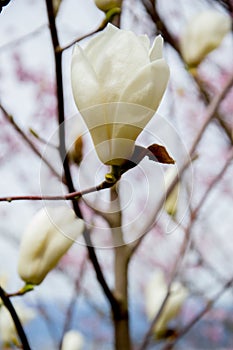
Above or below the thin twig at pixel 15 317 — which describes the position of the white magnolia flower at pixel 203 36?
below

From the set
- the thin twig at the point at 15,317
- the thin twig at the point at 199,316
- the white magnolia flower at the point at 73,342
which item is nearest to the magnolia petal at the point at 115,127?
the thin twig at the point at 15,317

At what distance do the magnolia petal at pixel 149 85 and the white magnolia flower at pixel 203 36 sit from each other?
1.57ft

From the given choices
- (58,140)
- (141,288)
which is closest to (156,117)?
(58,140)

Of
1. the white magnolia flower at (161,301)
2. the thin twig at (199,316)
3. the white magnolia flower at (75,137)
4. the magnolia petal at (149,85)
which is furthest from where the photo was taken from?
the white magnolia flower at (161,301)

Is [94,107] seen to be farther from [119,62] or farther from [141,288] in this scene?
[141,288]

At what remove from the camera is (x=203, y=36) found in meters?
0.82

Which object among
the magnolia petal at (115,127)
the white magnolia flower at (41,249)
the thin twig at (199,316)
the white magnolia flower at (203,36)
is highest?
the magnolia petal at (115,127)

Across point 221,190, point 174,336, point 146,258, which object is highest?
point 174,336

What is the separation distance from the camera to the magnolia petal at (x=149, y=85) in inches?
13.3

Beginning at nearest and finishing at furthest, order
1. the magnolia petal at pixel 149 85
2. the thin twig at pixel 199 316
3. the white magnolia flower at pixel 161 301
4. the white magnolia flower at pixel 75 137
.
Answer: the magnolia petal at pixel 149 85
the white magnolia flower at pixel 75 137
the thin twig at pixel 199 316
the white magnolia flower at pixel 161 301

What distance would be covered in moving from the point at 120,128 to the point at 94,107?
0.02 metres

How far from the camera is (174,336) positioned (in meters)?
0.86

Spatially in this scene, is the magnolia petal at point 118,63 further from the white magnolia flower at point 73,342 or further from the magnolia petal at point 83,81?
the white magnolia flower at point 73,342

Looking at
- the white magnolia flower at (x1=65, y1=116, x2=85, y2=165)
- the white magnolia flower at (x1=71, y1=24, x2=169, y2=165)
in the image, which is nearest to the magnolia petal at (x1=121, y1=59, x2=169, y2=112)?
the white magnolia flower at (x1=71, y1=24, x2=169, y2=165)
